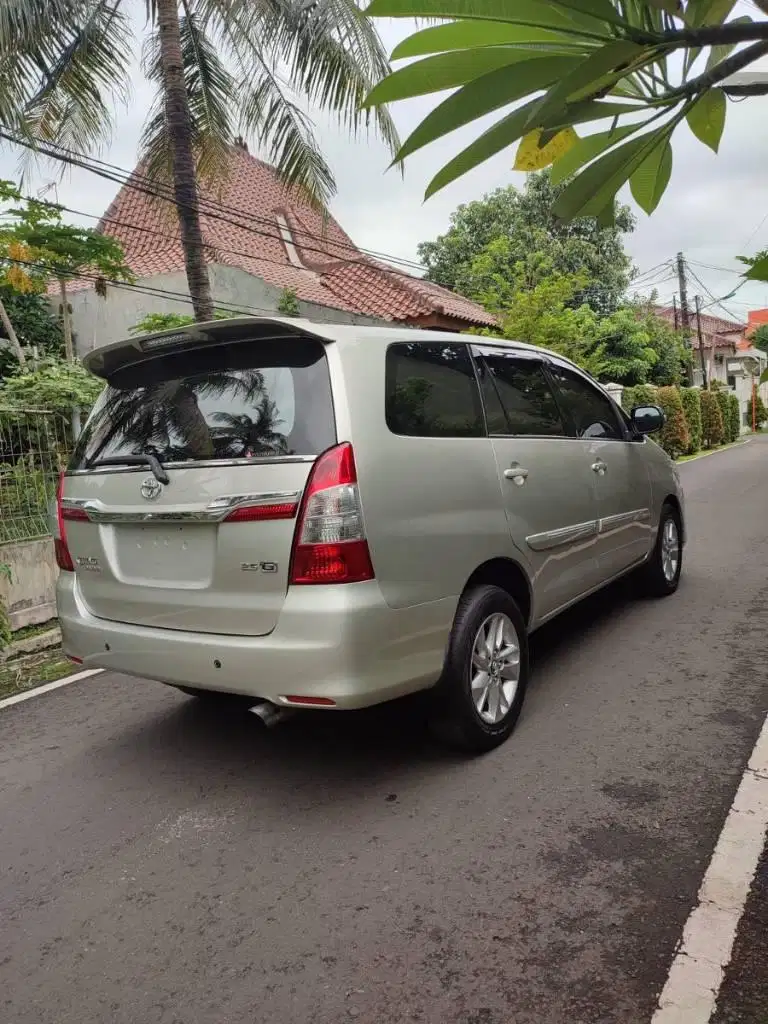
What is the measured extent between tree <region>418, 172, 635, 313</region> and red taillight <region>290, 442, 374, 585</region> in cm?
2393

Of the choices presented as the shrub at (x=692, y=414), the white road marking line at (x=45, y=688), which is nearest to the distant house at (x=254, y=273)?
the shrub at (x=692, y=414)

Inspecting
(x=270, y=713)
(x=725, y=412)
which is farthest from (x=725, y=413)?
(x=270, y=713)

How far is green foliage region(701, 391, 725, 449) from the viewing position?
28.5m

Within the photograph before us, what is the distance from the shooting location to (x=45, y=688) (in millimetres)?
4875

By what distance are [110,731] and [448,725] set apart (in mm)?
1820

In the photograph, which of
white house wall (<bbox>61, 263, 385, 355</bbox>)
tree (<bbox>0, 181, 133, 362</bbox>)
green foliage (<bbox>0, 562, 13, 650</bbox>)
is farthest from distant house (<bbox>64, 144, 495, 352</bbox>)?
green foliage (<bbox>0, 562, 13, 650</bbox>)

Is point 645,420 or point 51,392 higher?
point 51,392

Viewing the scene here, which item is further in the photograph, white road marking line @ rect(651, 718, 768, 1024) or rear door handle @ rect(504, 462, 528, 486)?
rear door handle @ rect(504, 462, 528, 486)

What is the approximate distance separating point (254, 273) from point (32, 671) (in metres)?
12.2

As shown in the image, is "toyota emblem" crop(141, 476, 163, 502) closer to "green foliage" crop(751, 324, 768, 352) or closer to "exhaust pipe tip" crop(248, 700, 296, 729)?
"exhaust pipe tip" crop(248, 700, 296, 729)

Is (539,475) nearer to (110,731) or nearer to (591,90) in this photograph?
(110,731)

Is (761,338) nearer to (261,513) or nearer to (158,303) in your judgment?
(261,513)

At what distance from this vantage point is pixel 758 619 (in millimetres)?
5340

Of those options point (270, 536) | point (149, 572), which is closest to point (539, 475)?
point (270, 536)
